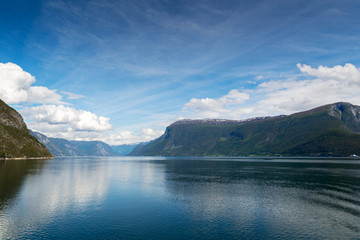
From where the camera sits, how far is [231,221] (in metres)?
50.9

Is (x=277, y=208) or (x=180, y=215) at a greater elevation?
(x=180, y=215)

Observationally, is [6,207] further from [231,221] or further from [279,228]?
[279,228]

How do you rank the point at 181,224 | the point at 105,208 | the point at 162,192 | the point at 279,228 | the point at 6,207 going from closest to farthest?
the point at 279,228 → the point at 181,224 → the point at 6,207 → the point at 105,208 → the point at 162,192

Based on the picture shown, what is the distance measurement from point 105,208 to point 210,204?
29.3 meters

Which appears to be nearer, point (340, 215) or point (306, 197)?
point (340, 215)

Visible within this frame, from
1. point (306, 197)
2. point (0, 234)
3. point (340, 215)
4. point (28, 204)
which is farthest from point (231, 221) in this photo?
point (28, 204)

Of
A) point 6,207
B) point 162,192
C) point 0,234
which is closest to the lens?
point 0,234

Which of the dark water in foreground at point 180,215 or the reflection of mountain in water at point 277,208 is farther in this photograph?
the reflection of mountain in water at point 277,208

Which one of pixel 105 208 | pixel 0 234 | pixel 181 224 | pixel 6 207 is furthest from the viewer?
pixel 105 208

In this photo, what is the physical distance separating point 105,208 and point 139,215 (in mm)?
12424

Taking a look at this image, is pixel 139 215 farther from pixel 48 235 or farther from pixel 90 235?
pixel 48 235

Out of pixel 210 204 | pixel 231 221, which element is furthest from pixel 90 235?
pixel 210 204

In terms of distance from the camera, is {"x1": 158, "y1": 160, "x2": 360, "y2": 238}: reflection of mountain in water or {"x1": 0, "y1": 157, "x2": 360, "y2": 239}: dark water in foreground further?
{"x1": 158, "y1": 160, "x2": 360, "y2": 238}: reflection of mountain in water

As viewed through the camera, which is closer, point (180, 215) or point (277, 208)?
point (180, 215)
